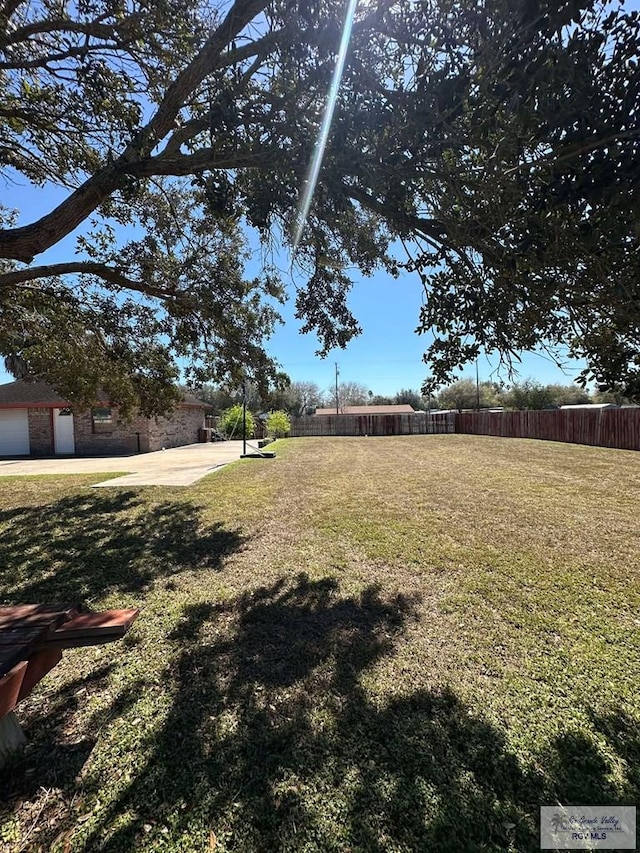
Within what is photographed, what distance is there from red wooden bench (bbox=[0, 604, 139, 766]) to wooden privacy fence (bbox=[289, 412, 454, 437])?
1154 inches

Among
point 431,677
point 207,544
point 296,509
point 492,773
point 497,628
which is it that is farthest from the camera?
point 296,509

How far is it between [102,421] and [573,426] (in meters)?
20.4

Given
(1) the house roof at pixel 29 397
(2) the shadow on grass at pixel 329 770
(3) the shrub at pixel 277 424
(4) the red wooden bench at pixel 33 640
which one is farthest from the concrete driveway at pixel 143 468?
(3) the shrub at pixel 277 424

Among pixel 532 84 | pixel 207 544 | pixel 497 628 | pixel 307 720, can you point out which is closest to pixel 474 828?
pixel 307 720

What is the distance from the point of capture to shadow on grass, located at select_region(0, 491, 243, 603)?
389cm

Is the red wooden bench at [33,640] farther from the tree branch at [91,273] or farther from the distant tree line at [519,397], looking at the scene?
the distant tree line at [519,397]

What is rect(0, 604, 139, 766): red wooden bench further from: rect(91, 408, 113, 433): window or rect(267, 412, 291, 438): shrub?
rect(267, 412, 291, 438): shrub

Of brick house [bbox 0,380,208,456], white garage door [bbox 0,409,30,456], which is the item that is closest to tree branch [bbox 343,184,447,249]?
brick house [bbox 0,380,208,456]

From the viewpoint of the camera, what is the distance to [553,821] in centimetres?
162

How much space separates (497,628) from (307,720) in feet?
5.45

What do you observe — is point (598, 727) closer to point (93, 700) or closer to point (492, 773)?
point (492, 773)

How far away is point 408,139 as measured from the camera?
2943mm

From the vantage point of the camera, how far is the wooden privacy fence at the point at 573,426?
15180 millimetres

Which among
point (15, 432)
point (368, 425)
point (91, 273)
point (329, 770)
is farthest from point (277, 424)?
point (329, 770)
